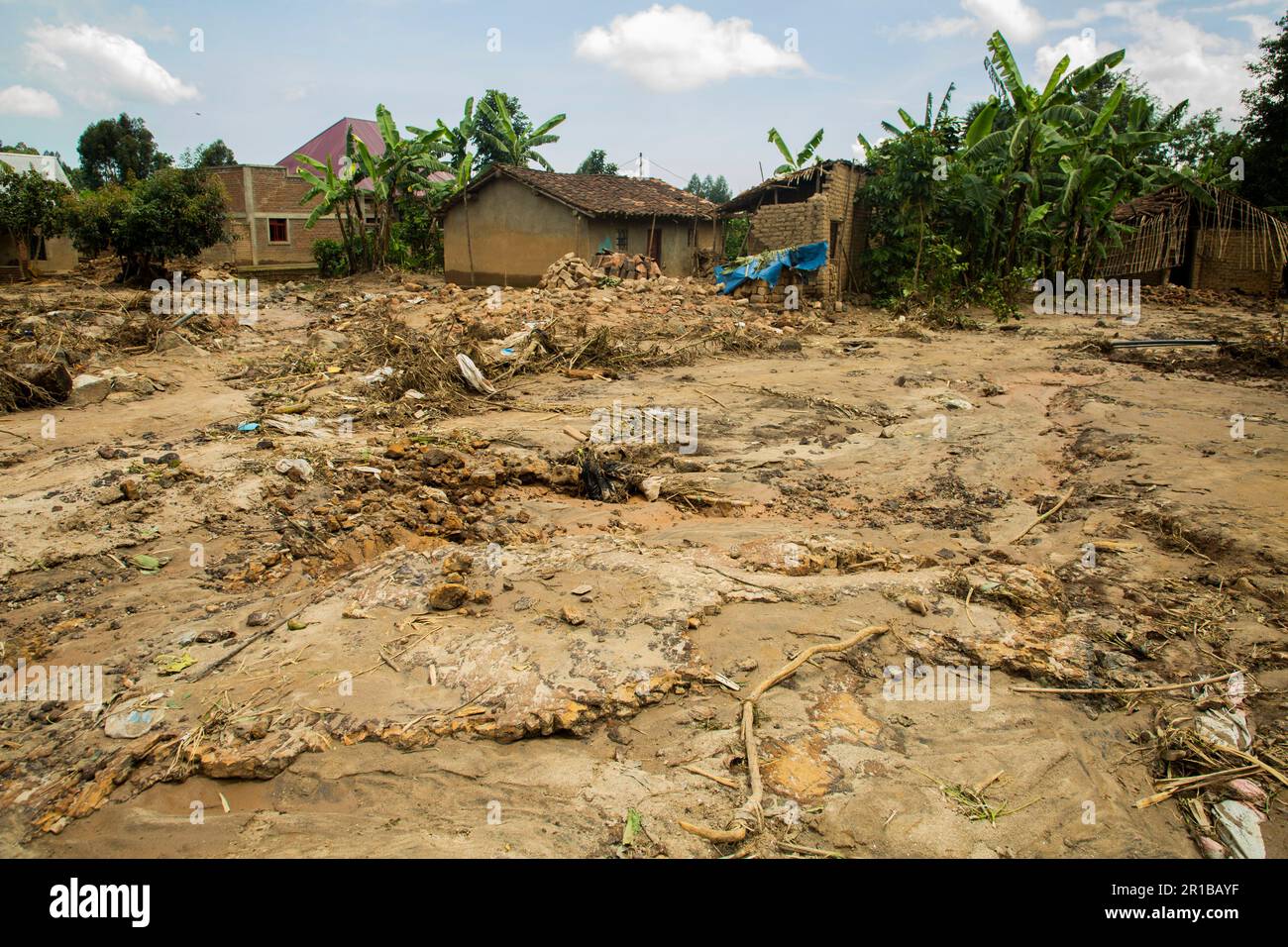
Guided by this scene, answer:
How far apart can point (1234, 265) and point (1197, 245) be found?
102cm

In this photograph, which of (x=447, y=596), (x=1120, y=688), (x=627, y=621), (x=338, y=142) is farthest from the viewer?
(x=338, y=142)

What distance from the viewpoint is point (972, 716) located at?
3.62 m

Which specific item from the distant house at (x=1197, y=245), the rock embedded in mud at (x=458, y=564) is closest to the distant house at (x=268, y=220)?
the distant house at (x=1197, y=245)

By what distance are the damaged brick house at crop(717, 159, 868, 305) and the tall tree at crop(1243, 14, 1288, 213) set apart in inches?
442

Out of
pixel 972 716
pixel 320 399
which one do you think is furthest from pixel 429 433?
pixel 972 716

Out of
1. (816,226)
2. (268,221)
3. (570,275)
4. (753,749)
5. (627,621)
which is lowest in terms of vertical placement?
(753,749)

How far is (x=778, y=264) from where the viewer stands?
16.6 meters

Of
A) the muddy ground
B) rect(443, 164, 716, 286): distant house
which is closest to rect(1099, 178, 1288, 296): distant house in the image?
rect(443, 164, 716, 286): distant house

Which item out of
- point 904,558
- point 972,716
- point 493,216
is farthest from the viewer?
point 493,216

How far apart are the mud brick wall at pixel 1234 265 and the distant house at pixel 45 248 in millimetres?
27817

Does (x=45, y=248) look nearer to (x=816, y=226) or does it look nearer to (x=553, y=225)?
(x=553, y=225)

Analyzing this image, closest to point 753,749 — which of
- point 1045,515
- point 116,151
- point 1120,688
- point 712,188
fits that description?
point 1120,688

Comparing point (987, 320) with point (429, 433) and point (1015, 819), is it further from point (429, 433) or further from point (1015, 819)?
point (1015, 819)

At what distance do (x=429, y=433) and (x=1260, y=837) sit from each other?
22.4ft
